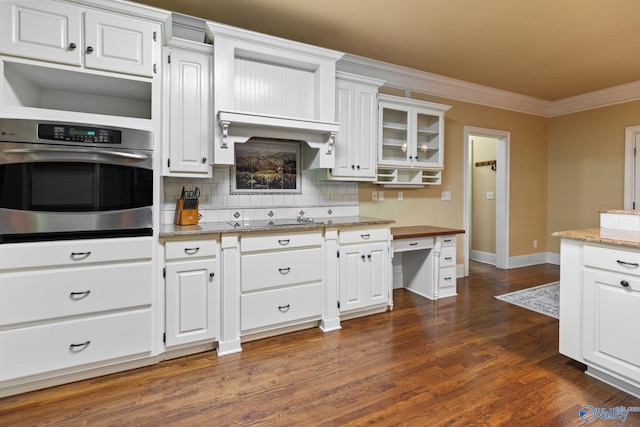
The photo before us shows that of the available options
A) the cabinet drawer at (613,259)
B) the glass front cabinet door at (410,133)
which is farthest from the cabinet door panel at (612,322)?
the glass front cabinet door at (410,133)

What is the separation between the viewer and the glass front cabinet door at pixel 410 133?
3.70 metres

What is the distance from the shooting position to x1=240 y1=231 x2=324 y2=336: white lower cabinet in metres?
2.54

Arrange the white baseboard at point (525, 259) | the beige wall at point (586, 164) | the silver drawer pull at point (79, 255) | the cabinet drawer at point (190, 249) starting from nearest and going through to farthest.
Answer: the silver drawer pull at point (79, 255) → the cabinet drawer at point (190, 249) → the beige wall at point (586, 164) → the white baseboard at point (525, 259)

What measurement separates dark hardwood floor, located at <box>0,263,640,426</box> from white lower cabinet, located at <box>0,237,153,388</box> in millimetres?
177

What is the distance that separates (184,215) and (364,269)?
1.68 metres

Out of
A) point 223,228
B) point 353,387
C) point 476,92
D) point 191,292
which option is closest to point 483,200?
point 476,92

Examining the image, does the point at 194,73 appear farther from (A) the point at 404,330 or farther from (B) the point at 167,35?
(A) the point at 404,330

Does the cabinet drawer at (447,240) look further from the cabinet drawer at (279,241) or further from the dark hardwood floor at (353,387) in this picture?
the cabinet drawer at (279,241)

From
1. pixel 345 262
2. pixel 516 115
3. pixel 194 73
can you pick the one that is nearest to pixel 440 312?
pixel 345 262

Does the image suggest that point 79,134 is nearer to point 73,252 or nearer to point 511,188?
point 73,252

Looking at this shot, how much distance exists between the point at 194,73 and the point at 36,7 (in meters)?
0.97

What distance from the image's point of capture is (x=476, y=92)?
4652 mm

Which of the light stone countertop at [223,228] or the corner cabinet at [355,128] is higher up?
the corner cabinet at [355,128]

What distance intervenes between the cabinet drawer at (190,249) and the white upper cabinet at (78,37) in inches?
47.1
